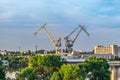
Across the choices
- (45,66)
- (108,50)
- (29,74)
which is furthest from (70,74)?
(108,50)

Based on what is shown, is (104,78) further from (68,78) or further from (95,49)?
(95,49)

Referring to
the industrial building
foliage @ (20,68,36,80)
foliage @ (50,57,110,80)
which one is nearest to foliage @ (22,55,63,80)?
foliage @ (50,57,110,80)

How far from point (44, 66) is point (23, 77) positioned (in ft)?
11.3

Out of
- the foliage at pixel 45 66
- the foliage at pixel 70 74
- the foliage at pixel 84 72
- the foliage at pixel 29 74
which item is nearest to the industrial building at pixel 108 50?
the foliage at pixel 84 72

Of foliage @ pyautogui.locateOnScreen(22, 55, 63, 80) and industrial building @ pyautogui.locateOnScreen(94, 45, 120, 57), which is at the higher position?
industrial building @ pyautogui.locateOnScreen(94, 45, 120, 57)

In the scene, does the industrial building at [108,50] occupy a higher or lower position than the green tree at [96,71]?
higher

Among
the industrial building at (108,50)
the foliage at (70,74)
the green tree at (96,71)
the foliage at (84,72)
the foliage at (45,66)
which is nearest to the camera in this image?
the foliage at (70,74)

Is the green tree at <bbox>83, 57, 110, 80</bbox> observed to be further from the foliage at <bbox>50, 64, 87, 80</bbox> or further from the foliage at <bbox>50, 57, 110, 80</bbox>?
the foliage at <bbox>50, 64, 87, 80</bbox>

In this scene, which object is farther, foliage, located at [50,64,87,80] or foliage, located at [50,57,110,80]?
foliage, located at [50,57,110,80]

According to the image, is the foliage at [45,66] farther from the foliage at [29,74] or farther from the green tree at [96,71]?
the green tree at [96,71]

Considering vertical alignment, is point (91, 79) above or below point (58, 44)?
below

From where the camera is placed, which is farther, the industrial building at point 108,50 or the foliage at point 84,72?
the industrial building at point 108,50

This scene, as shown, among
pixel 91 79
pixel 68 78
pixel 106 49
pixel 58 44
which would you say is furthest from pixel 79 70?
pixel 106 49

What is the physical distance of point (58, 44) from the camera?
115 meters
